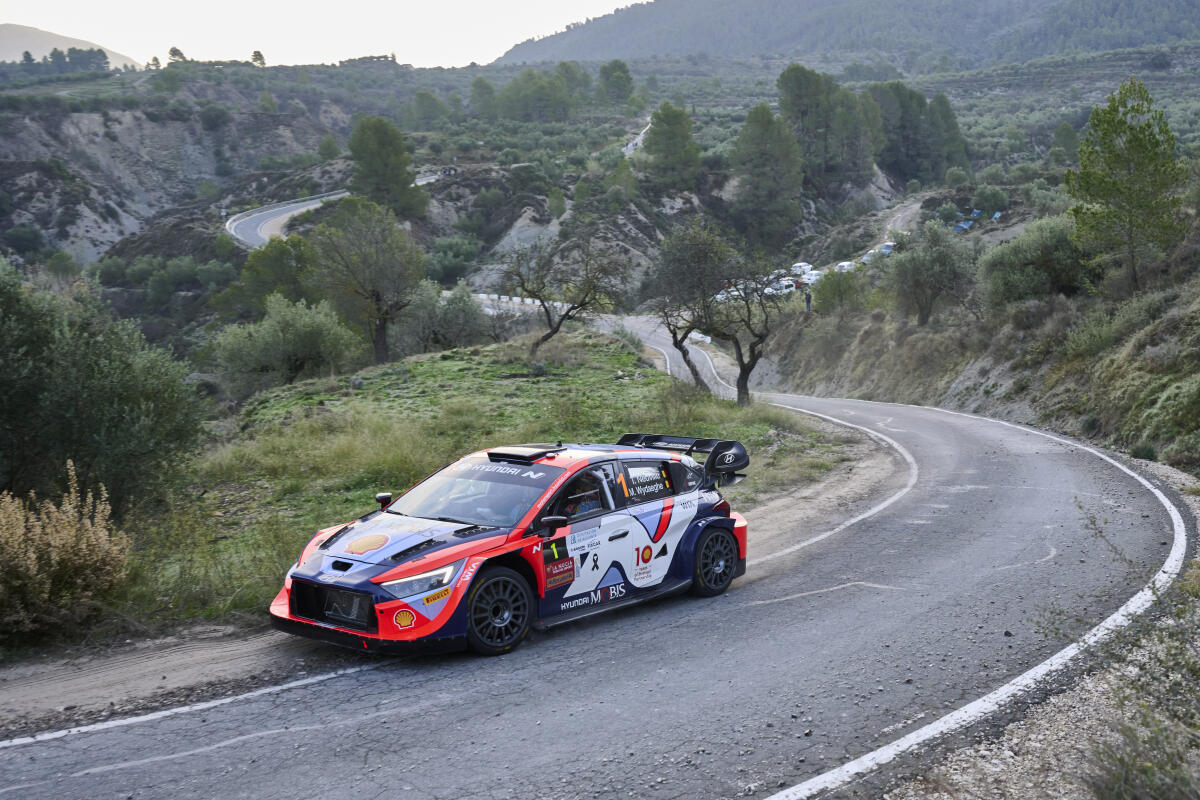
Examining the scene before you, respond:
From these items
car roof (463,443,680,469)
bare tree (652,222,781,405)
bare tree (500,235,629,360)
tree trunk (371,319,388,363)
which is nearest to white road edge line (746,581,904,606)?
car roof (463,443,680,469)

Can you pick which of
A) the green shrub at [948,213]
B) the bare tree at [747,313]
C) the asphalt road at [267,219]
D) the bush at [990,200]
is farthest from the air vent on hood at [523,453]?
the bush at [990,200]

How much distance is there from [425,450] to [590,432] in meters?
4.50

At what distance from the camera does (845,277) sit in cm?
→ 5156

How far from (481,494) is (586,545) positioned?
110 centimetres

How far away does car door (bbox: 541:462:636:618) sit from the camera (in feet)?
24.9

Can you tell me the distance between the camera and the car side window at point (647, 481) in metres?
8.62

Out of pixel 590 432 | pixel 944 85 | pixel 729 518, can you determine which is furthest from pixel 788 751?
pixel 944 85

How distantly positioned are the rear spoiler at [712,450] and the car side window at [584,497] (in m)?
1.48

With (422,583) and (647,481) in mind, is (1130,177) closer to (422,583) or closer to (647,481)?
(647,481)

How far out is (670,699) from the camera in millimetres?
6273

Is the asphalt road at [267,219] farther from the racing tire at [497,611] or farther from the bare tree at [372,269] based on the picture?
the racing tire at [497,611]

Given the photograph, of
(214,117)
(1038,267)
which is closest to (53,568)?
(1038,267)

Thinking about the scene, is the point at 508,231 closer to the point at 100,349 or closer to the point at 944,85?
the point at 100,349

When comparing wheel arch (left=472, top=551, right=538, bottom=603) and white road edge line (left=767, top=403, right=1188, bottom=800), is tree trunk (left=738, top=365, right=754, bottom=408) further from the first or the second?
wheel arch (left=472, top=551, right=538, bottom=603)
